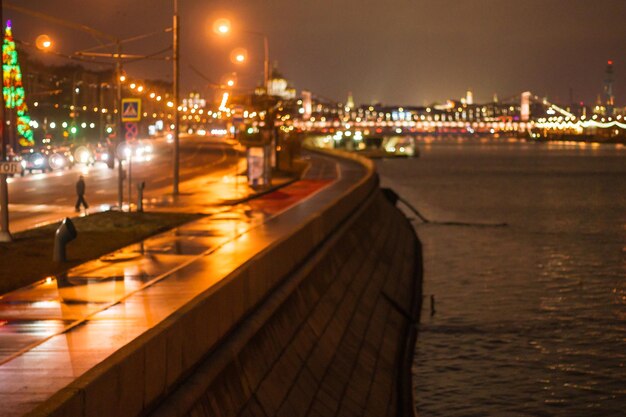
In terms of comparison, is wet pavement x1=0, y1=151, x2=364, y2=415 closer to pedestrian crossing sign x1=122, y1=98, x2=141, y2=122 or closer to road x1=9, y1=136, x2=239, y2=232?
pedestrian crossing sign x1=122, y1=98, x2=141, y2=122

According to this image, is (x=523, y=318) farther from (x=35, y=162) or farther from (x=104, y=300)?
(x=35, y=162)

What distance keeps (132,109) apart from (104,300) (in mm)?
19604

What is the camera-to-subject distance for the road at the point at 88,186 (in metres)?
43.3

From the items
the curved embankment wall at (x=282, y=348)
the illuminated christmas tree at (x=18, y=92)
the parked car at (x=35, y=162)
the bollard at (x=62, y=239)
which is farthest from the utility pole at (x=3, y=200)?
the illuminated christmas tree at (x=18, y=92)

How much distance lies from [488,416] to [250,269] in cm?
742

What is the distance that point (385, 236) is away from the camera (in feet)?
155

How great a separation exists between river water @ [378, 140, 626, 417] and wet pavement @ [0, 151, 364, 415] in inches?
209

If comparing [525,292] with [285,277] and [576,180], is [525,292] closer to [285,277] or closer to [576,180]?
[285,277]

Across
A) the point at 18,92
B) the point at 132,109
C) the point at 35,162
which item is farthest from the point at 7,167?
the point at 18,92

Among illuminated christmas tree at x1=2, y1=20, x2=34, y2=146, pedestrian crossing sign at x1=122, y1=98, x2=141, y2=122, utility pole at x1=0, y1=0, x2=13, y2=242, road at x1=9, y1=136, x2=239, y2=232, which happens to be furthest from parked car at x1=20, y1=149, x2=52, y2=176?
utility pole at x1=0, y1=0, x2=13, y2=242

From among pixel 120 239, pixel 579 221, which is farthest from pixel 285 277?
pixel 579 221

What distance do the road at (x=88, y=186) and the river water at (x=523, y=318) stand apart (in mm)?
13370

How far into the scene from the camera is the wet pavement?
1372 centimetres

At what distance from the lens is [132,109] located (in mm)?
39344
